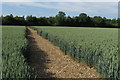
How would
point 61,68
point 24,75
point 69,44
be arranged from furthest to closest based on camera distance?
1. point 69,44
2. point 61,68
3. point 24,75

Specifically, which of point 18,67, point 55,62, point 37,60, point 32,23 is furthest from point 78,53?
point 32,23

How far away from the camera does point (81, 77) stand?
30.2ft

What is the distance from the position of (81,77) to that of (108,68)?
1212mm

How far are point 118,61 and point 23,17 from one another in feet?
269

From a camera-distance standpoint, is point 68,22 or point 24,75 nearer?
point 24,75

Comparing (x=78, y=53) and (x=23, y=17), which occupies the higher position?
(x=23, y=17)

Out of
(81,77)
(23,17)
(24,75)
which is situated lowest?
(81,77)

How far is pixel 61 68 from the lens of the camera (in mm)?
10773

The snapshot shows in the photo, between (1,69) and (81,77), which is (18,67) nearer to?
(1,69)

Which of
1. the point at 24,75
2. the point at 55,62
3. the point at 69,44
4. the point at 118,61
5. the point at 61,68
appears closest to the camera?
the point at 24,75

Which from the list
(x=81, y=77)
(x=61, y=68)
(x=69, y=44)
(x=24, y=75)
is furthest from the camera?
(x=69, y=44)

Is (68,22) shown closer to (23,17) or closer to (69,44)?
(23,17)

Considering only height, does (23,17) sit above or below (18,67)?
above

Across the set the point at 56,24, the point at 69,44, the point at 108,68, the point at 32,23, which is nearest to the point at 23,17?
the point at 32,23
